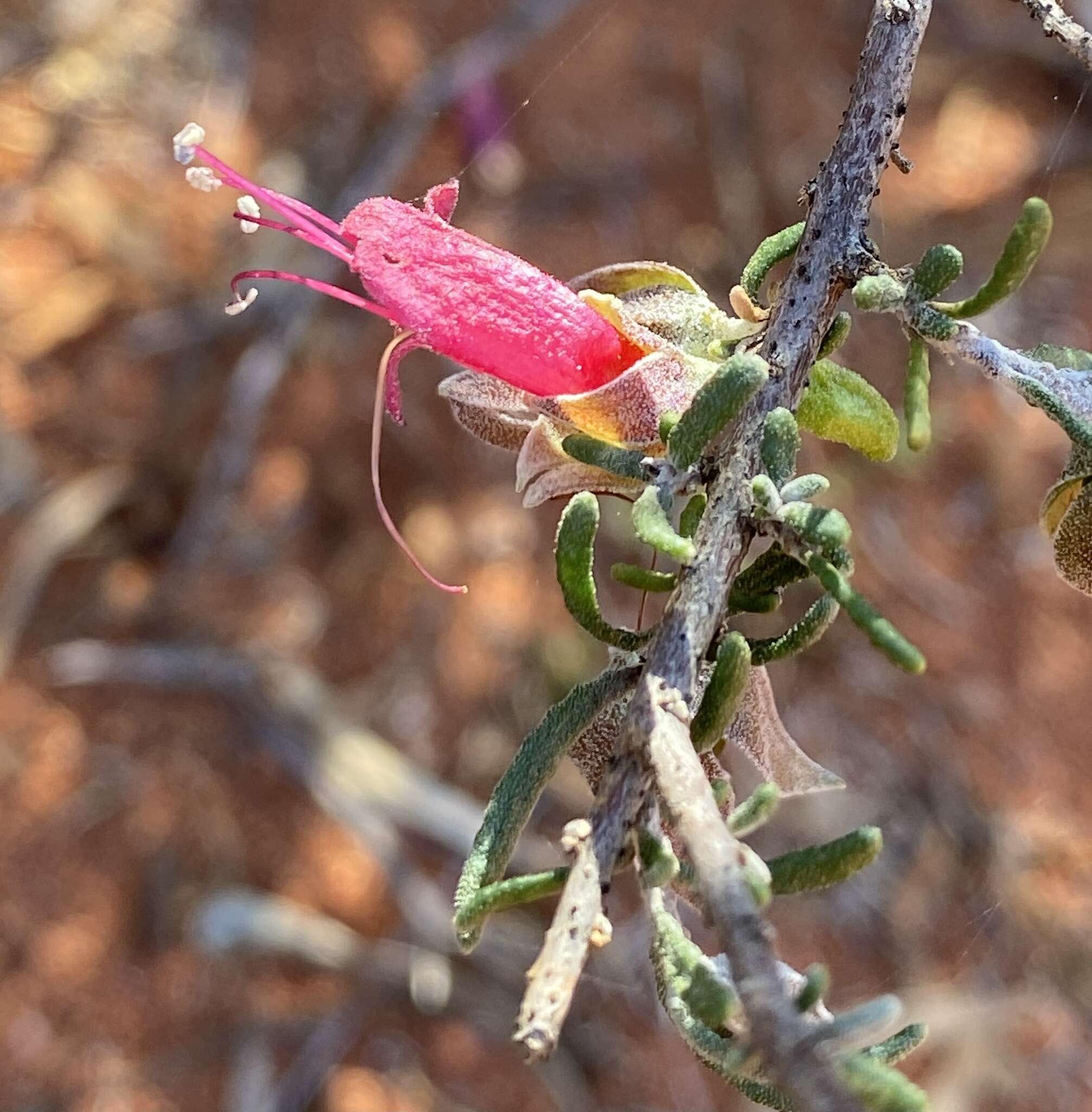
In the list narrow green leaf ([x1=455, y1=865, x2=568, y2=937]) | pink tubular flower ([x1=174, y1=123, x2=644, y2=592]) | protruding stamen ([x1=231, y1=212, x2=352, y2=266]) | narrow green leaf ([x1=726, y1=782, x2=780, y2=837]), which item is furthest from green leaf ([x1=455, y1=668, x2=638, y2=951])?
protruding stamen ([x1=231, y1=212, x2=352, y2=266])

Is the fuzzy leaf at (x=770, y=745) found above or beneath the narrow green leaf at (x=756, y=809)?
beneath

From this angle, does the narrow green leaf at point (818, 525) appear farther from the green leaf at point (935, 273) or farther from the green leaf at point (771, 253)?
the green leaf at point (771, 253)

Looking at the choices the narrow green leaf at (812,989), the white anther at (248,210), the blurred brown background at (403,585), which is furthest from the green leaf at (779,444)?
the blurred brown background at (403,585)

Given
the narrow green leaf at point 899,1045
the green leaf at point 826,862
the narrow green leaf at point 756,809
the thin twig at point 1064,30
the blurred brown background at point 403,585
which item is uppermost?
the thin twig at point 1064,30

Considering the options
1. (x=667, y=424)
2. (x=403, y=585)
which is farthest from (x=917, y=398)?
(x=403, y=585)

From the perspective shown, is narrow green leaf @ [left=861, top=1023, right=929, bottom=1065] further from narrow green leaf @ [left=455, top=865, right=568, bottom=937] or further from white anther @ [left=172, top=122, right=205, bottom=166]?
white anther @ [left=172, top=122, right=205, bottom=166]

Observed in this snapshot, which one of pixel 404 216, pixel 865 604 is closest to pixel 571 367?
pixel 404 216

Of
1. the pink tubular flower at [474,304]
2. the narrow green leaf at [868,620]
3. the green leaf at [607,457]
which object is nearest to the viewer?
the narrow green leaf at [868,620]

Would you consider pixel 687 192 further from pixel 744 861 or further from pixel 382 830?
pixel 744 861
